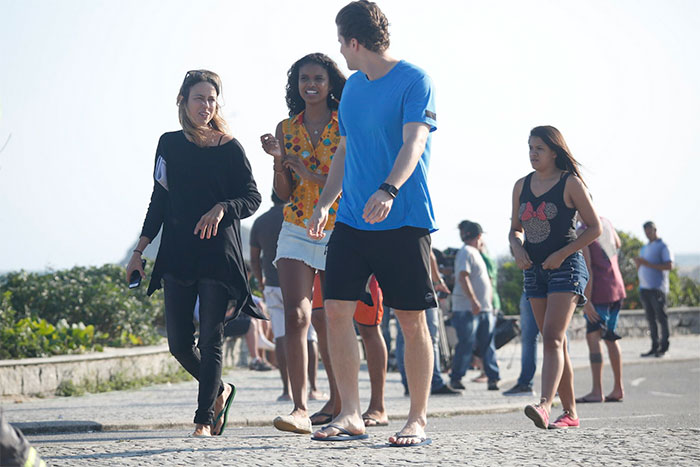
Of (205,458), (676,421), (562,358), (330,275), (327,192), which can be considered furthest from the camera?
(676,421)

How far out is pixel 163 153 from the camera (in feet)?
19.1

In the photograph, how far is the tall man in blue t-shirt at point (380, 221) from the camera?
507 centimetres

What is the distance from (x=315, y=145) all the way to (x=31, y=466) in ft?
12.6

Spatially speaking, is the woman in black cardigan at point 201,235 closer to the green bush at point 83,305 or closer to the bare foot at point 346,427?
the bare foot at point 346,427

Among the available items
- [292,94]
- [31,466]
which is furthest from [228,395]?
[31,466]

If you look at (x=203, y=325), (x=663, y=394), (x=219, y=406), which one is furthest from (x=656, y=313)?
(x=203, y=325)

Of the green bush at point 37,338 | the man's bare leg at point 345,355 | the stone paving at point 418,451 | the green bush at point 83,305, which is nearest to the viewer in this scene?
the stone paving at point 418,451

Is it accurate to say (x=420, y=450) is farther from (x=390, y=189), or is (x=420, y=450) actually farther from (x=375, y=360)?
(x=375, y=360)

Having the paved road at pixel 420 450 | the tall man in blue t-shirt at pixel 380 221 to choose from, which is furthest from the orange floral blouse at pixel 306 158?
the paved road at pixel 420 450

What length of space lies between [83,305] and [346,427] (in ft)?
27.6

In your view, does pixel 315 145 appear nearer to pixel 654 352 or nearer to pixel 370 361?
pixel 370 361

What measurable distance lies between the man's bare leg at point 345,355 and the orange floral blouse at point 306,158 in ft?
3.76

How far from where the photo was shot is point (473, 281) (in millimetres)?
11273

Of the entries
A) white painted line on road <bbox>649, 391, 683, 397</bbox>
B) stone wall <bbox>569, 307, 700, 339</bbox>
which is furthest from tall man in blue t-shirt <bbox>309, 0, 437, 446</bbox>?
stone wall <bbox>569, 307, 700, 339</bbox>
